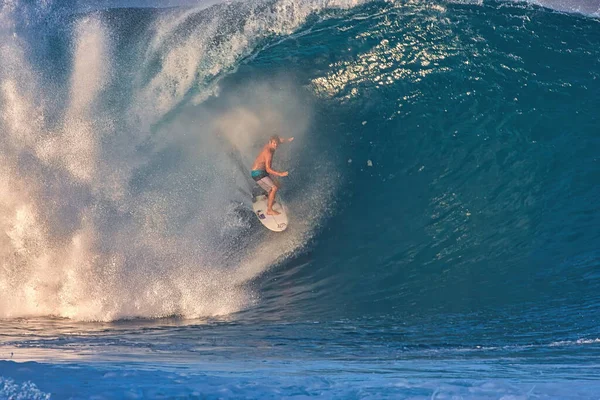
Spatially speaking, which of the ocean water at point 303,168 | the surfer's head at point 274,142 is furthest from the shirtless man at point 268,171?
the ocean water at point 303,168

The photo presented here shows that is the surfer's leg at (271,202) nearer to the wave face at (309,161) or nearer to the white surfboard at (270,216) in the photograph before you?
the white surfboard at (270,216)

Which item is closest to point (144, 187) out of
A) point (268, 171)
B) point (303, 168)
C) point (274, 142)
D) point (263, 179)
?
point (263, 179)

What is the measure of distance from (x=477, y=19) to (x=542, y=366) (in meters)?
5.03

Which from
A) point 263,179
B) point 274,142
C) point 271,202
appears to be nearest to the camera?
point 274,142

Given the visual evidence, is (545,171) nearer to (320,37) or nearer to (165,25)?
(320,37)

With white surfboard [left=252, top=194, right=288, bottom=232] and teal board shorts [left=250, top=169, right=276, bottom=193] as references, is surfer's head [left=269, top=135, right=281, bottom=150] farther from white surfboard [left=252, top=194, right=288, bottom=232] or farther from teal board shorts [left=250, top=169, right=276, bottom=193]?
white surfboard [left=252, top=194, right=288, bottom=232]

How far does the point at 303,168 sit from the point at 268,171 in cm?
76

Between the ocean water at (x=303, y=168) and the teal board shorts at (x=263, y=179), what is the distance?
0.38 metres

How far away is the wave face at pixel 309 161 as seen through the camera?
815cm

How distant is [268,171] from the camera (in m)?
7.96

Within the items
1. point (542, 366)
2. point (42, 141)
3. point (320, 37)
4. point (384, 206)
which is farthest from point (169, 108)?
point (542, 366)

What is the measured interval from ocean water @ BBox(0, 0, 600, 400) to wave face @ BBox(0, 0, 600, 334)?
29 millimetres

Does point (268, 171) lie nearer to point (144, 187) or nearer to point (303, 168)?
point (303, 168)

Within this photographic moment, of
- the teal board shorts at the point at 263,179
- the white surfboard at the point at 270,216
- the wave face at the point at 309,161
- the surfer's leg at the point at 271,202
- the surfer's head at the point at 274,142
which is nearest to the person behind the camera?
the surfer's head at the point at 274,142
